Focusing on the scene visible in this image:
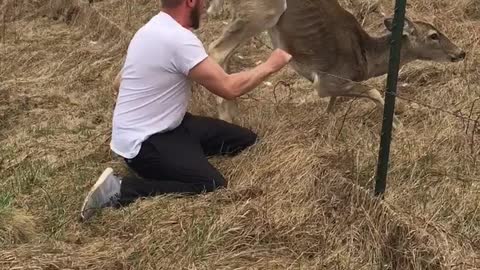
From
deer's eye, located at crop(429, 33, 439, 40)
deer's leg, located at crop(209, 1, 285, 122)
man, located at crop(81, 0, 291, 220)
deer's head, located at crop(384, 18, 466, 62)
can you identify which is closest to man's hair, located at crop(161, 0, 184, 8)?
man, located at crop(81, 0, 291, 220)

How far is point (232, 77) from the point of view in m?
5.42

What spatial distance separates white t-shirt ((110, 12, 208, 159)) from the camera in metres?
5.39

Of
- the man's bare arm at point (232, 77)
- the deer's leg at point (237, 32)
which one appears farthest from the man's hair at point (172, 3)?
the deer's leg at point (237, 32)

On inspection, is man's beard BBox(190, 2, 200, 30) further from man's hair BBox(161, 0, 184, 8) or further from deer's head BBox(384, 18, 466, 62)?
deer's head BBox(384, 18, 466, 62)

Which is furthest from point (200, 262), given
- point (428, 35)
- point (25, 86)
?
point (25, 86)

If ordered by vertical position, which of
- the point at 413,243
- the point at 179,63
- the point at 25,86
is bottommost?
the point at 25,86

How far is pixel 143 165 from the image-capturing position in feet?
18.6

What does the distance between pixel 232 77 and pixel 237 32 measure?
1.86 meters

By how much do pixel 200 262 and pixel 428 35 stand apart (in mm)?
3734

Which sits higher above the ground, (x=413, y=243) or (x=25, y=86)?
(x=413, y=243)

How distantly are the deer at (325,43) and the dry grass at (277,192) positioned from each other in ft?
0.77

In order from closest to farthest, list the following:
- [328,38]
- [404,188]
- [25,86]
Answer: [404,188], [328,38], [25,86]

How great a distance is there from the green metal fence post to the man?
2.53 feet

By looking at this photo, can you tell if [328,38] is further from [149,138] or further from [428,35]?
[149,138]
